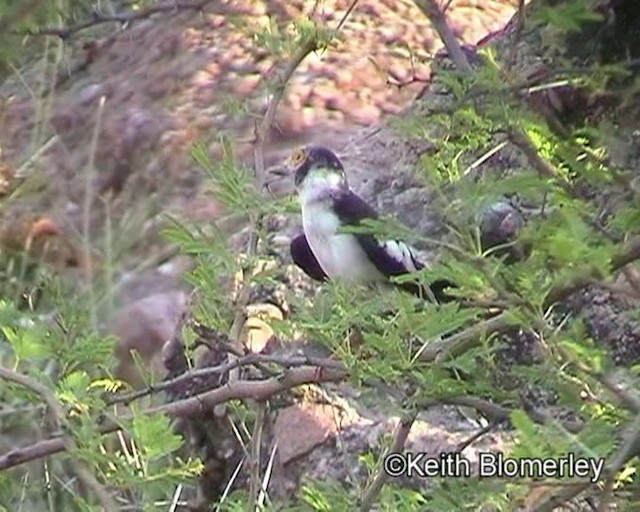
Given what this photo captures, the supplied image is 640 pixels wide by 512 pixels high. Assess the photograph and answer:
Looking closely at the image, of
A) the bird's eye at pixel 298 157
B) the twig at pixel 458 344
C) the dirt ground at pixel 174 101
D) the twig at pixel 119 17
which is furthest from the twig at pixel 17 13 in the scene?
the dirt ground at pixel 174 101

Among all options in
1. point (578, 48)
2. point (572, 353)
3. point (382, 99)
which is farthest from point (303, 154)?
point (382, 99)

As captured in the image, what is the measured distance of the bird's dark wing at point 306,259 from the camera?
3.87 meters

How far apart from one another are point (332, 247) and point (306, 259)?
0.40 feet

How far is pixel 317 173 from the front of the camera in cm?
398

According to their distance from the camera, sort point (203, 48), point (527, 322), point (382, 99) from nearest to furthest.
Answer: point (527, 322) < point (382, 99) < point (203, 48)

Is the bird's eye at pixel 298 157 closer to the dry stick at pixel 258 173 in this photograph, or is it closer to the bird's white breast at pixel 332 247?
the bird's white breast at pixel 332 247

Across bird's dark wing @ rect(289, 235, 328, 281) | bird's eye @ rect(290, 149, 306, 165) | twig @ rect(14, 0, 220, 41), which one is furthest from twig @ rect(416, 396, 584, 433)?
bird's eye @ rect(290, 149, 306, 165)

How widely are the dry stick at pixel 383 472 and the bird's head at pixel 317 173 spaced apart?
1698mm

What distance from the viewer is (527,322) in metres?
1.80

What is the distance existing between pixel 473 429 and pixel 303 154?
113cm

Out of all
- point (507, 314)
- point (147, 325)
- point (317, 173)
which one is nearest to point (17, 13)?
point (507, 314)

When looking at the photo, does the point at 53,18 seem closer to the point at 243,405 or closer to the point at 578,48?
the point at 243,405

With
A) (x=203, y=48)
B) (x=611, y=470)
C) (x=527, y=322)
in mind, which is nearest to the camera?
(x=611, y=470)

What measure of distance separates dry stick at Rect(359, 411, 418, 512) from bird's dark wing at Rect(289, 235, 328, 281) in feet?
5.31
